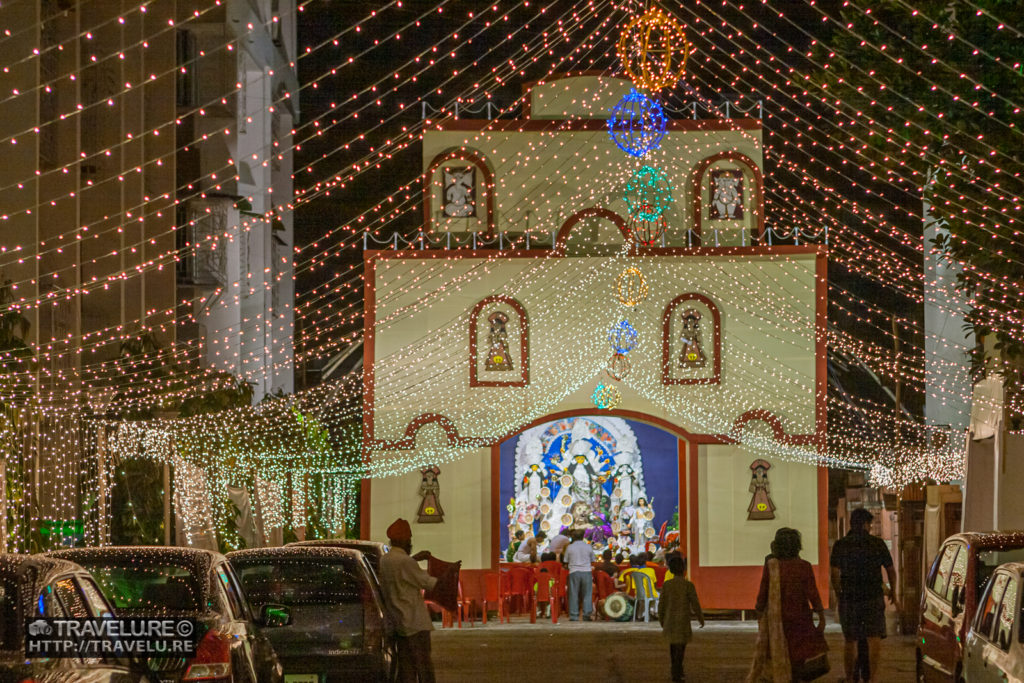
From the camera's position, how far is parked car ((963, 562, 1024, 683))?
9.08 meters

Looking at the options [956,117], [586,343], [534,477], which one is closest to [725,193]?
[586,343]

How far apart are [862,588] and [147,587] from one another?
675 centimetres

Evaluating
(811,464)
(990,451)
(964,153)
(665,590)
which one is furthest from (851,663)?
(811,464)

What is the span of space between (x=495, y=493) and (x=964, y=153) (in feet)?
55.6

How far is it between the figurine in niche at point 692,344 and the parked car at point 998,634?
20128mm

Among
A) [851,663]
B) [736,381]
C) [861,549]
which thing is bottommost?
[851,663]

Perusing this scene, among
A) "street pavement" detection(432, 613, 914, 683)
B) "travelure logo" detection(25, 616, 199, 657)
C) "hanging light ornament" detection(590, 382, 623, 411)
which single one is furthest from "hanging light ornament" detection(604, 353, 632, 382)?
"travelure logo" detection(25, 616, 199, 657)

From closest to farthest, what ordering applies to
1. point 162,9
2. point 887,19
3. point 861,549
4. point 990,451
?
point 861,549 → point 887,19 → point 990,451 → point 162,9

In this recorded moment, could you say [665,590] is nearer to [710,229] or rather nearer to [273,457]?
[273,457]

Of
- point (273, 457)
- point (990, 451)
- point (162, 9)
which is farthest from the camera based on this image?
point (273, 457)

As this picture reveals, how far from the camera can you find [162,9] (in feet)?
86.0

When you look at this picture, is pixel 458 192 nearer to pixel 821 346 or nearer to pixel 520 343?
pixel 520 343

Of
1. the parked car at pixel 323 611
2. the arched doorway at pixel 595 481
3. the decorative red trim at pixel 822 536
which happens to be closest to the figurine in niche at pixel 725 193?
the arched doorway at pixel 595 481

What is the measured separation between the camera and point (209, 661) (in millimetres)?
8484
